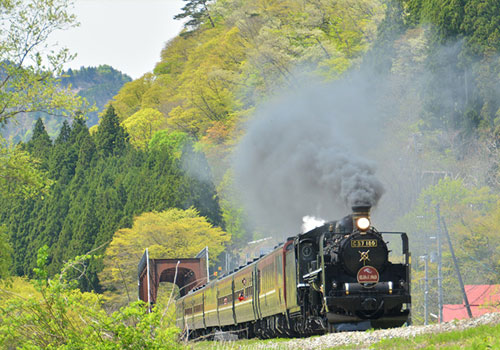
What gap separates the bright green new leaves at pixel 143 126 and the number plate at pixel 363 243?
10476 centimetres

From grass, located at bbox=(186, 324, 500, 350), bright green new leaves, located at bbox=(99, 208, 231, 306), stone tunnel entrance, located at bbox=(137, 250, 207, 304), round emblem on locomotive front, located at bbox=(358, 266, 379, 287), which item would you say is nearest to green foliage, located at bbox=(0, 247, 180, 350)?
grass, located at bbox=(186, 324, 500, 350)

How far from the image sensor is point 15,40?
2475 cm

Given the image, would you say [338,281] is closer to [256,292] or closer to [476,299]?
[256,292]

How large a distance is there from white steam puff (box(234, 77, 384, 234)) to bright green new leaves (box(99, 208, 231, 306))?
14.4m

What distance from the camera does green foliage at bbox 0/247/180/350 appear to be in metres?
12.3

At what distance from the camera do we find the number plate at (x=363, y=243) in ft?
60.9

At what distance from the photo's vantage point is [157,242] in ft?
245

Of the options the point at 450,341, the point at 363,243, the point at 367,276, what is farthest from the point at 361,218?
the point at 450,341

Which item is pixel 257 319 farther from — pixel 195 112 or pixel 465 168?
pixel 195 112

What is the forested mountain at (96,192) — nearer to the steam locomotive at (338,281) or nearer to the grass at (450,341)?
the steam locomotive at (338,281)

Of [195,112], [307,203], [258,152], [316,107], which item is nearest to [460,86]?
[316,107]

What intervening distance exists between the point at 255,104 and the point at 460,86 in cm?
3684

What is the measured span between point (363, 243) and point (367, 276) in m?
0.79

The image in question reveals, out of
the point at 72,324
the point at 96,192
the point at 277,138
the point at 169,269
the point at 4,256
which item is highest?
the point at 96,192
